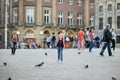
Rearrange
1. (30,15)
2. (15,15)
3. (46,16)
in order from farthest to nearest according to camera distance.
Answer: (15,15), (46,16), (30,15)

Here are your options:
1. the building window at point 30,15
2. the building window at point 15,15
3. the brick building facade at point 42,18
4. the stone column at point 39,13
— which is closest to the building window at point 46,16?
the brick building facade at point 42,18

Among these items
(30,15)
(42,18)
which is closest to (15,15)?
(30,15)

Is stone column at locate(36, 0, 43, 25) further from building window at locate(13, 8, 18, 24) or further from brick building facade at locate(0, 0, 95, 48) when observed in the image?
building window at locate(13, 8, 18, 24)

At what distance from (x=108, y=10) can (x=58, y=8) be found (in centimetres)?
1131

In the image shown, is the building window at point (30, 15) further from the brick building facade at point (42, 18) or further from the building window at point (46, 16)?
the building window at point (46, 16)

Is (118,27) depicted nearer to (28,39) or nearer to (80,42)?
(28,39)

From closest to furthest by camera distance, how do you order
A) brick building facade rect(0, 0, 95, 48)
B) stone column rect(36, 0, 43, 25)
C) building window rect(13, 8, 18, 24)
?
stone column rect(36, 0, 43, 25), brick building facade rect(0, 0, 95, 48), building window rect(13, 8, 18, 24)

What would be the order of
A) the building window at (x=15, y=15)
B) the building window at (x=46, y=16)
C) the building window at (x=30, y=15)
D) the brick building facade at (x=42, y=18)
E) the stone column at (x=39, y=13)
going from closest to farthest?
the stone column at (x=39, y=13) → the brick building facade at (x=42, y=18) → the building window at (x=30, y=15) → the building window at (x=46, y=16) → the building window at (x=15, y=15)

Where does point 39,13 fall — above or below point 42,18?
above

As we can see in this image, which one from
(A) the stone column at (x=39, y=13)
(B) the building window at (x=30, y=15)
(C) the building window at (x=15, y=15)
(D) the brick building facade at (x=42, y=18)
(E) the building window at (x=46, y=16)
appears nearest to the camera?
(A) the stone column at (x=39, y=13)

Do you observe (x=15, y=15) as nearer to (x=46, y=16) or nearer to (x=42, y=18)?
(x=42, y=18)

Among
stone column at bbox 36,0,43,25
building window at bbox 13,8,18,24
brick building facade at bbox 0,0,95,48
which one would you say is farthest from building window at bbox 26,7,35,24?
building window at bbox 13,8,18,24

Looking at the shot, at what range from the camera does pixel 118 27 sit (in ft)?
230

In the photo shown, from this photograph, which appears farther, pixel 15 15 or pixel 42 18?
pixel 15 15
